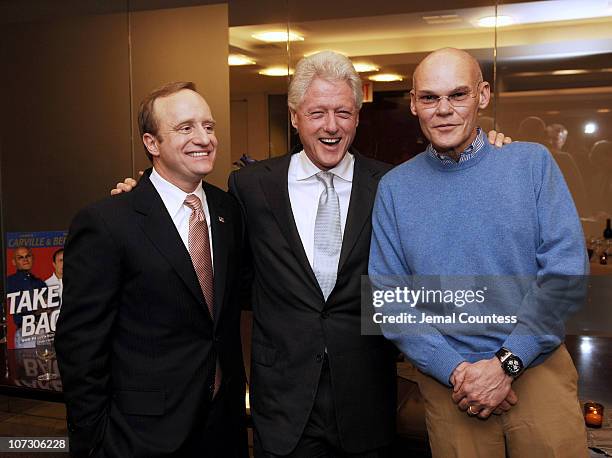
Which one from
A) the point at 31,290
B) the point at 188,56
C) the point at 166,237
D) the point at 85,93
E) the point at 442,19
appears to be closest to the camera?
the point at 166,237

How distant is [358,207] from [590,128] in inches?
134

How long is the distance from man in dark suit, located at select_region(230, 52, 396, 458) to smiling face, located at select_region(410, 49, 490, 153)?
32 cm

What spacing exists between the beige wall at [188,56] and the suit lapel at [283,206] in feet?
10.7

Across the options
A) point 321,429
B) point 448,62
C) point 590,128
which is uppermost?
point 590,128

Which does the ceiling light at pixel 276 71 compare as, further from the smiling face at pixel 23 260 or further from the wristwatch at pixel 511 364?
the wristwatch at pixel 511 364

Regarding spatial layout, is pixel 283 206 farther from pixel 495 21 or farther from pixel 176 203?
pixel 495 21

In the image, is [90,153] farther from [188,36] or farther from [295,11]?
[295,11]

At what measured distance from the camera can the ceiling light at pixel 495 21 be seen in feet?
15.5

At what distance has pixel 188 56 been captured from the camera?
548 cm

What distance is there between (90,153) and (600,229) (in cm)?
431

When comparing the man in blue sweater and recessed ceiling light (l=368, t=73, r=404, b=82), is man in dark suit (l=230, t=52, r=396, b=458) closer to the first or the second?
the man in blue sweater

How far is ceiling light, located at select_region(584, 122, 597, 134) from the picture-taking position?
4711 mm

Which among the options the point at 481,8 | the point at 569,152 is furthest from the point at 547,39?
the point at 569,152

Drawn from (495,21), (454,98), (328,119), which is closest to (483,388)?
(454,98)
